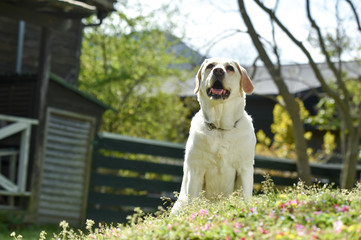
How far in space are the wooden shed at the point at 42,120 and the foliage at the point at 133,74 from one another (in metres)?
3.33

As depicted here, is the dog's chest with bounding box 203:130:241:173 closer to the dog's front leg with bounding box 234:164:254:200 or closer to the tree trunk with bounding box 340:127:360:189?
the dog's front leg with bounding box 234:164:254:200

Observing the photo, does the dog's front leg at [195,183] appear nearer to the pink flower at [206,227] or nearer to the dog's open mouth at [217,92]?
the dog's open mouth at [217,92]

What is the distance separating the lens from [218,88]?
16.8 feet

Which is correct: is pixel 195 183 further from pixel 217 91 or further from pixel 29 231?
pixel 29 231

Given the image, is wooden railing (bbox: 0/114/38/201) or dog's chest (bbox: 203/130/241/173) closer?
dog's chest (bbox: 203/130/241/173)

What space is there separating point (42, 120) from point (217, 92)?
6.38m

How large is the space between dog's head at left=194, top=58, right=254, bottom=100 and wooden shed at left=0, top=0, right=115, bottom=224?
530 cm

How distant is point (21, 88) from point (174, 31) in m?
7.57

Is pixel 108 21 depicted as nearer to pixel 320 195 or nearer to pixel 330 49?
pixel 330 49

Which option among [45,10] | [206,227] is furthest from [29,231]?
[206,227]

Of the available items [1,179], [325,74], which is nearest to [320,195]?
[1,179]

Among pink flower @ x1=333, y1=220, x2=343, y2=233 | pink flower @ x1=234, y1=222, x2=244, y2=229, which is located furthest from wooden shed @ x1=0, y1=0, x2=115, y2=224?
pink flower @ x1=333, y1=220, x2=343, y2=233

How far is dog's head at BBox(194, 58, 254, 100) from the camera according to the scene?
5.04m

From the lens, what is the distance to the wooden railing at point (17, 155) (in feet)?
33.0
